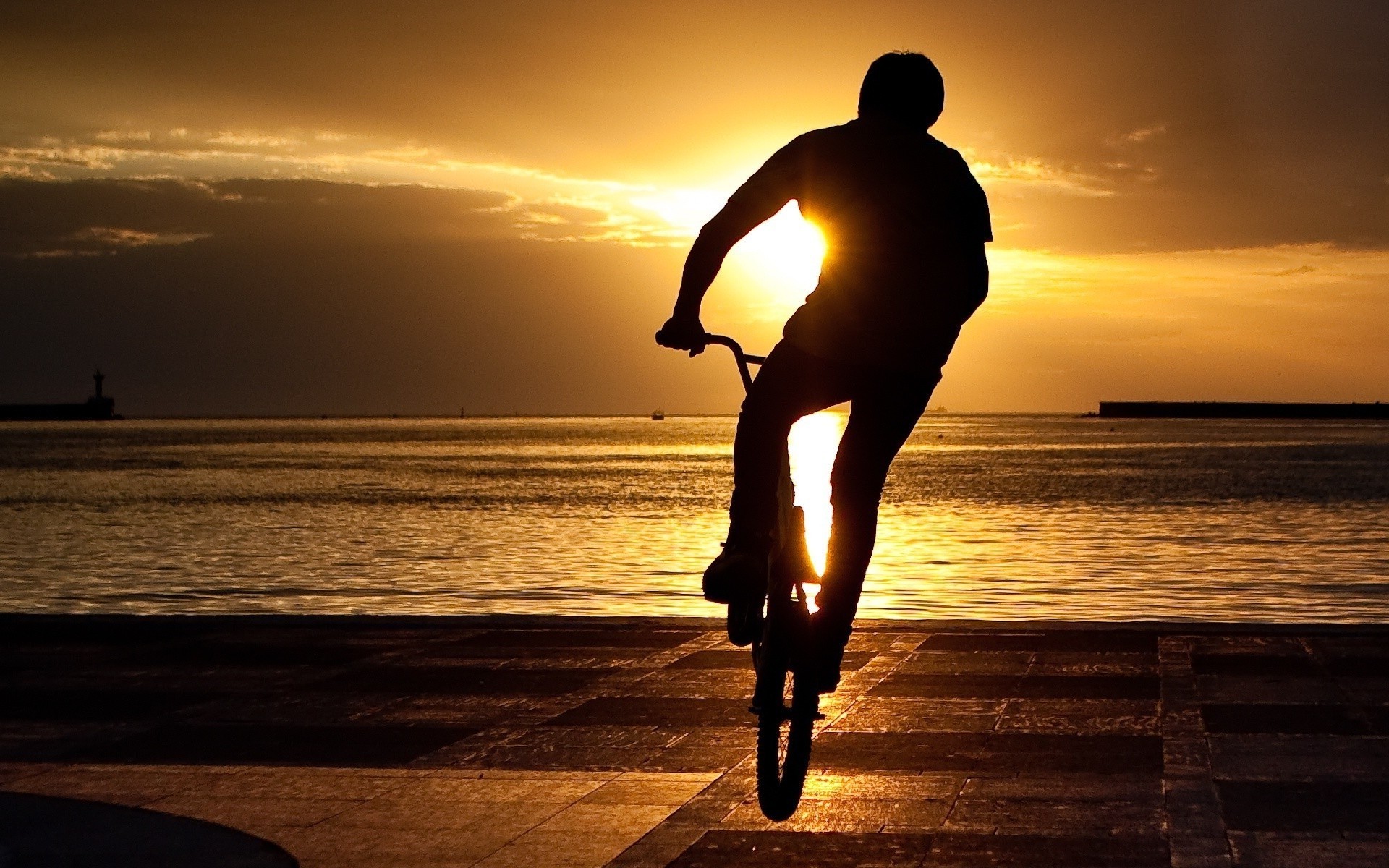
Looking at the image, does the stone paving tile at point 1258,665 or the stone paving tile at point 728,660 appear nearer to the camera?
the stone paving tile at point 1258,665

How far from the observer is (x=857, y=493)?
5.62 m

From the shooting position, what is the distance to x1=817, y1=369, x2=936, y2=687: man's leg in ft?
17.9

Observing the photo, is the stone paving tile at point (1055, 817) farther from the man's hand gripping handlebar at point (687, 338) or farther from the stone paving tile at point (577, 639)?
the stone paving tile at point (577, 639)

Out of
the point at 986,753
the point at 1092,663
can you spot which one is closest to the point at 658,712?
the point at 986,753

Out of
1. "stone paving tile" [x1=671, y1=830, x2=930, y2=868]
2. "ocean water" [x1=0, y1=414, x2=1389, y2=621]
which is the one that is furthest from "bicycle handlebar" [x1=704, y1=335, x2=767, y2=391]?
"ocean water" [x1=0, y1=414, x2=1389, y2=621]

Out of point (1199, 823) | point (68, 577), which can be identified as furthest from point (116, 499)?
point (1199, 823)

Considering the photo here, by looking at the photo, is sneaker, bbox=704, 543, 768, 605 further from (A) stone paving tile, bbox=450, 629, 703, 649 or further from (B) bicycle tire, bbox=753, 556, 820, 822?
(A) stone paving tile, bbox=450, 629, 703, 649

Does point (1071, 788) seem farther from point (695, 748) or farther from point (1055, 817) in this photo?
point (695, 748)

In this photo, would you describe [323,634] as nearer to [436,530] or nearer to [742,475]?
[742,475]

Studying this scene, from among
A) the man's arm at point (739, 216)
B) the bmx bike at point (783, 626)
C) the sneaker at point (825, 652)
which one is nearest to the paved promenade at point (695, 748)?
the bmx bike at point (783, 626)

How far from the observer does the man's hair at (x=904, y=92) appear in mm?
5395

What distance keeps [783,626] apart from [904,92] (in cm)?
176

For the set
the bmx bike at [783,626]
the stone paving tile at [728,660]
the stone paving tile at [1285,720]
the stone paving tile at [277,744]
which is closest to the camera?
the bmx bike at [783,626]

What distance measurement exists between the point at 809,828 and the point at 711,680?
13.2ft
